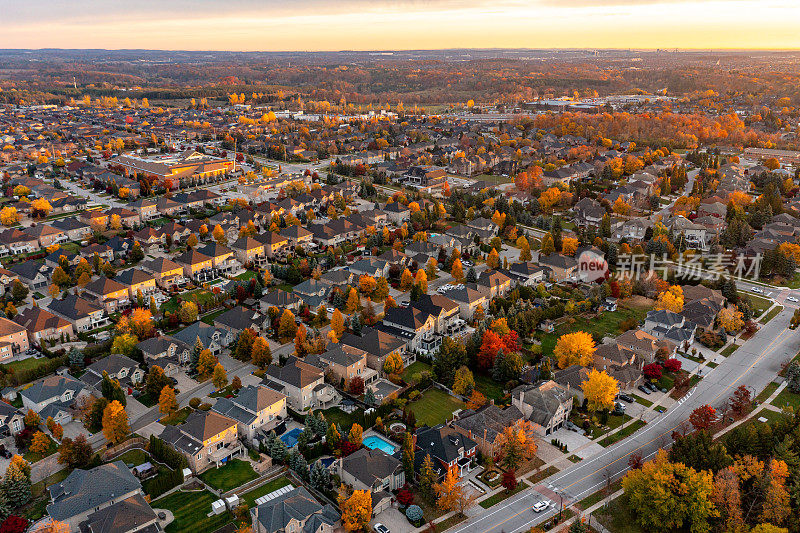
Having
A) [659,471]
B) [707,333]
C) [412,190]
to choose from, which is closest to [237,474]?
[659,471]

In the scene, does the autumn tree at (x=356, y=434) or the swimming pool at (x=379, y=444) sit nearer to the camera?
the autumn tree at (x=356, y=434)

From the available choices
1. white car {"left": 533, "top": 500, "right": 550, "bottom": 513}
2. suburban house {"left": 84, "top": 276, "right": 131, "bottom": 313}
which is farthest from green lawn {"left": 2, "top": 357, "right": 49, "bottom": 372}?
white car {"left": 533, "top": 500, "right": 550, "bottom": 513}

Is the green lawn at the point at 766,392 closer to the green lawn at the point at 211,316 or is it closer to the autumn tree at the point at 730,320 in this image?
the autumn tree at the point at 730,320

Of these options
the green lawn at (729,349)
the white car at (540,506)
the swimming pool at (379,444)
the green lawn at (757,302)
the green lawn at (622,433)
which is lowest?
the white car at (540,506)

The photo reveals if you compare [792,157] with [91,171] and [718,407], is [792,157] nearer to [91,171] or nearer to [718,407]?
[718,407]

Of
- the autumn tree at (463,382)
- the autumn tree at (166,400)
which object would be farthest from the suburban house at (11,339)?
the autumn tree at (463,382)

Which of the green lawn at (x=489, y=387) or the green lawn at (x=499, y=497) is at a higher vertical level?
the green lawn at (x=489, y=387)
